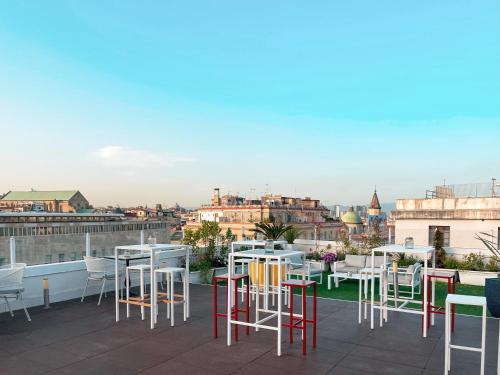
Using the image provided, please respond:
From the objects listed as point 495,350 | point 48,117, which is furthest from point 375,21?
point 48,117

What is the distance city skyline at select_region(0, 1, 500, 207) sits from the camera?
13.6 m

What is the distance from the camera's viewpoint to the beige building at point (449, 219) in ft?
57.5

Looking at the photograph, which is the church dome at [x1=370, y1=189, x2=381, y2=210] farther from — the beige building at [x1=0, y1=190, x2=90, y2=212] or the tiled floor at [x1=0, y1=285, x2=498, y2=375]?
the tiled floor at [x1=0, y1=285, x2=498, y2=375]

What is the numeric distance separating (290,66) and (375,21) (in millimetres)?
5244

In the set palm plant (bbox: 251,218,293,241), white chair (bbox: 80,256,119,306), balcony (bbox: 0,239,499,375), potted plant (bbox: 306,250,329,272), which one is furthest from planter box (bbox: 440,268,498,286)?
white chair (bbox: 80,256,119,306)

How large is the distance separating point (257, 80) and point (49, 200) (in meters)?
88.5

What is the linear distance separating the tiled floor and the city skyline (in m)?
9.48

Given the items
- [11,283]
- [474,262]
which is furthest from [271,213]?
Answer: [11,283]

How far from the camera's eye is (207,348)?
5.82 metres

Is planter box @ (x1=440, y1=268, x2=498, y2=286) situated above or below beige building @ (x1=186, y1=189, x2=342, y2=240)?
above

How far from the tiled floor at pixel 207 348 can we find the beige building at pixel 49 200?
92114 millimetres

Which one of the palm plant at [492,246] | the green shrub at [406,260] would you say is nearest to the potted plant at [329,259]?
the green shrub at [406,260]

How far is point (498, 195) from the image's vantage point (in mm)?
19250

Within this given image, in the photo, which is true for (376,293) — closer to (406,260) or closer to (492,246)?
(492,246)
